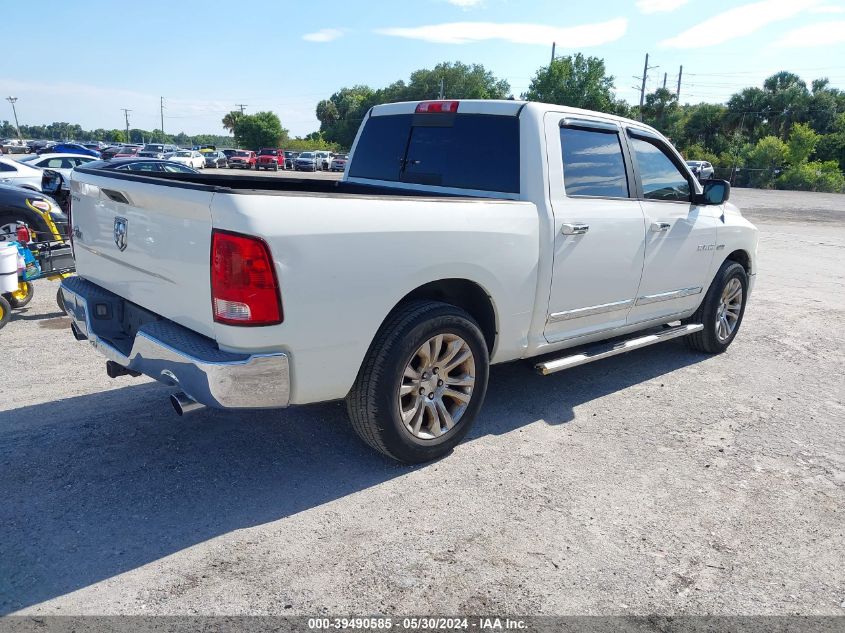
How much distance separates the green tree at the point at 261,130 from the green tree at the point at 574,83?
3252 centimetres

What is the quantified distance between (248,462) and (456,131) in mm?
2540

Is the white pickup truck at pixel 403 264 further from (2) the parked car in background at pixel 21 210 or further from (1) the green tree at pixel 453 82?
(1) the green tree at pixel 453 82

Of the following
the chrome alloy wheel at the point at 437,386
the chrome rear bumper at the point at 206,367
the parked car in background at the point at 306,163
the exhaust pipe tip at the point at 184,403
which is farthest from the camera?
the parked car in background at the point at 306,163

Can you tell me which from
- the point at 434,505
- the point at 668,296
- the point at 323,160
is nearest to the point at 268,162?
the point at 323,160

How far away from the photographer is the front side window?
16.0 ft

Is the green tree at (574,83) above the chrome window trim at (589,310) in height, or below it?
above

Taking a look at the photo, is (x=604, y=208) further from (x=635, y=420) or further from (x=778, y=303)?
(x=778, y=303)

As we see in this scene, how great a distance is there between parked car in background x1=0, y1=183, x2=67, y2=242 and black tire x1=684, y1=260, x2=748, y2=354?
7713 millimetres

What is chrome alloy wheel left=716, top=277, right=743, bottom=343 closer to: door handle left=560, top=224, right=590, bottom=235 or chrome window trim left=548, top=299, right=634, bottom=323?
chrome window trim left=548, top=299, right=634, bottom=323

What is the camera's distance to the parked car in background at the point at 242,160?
50341mm

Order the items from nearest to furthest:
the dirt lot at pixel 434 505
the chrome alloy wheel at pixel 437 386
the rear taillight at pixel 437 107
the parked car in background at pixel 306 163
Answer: the dirt lot at pixel 434 505 < the chrome alloy wheel at pixel 437 386 < the rear taillight at pixel 437 107 < the parked car in background at pixel 306 163

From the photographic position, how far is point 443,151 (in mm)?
4504

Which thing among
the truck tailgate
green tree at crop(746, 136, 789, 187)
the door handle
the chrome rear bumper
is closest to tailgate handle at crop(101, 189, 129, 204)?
the truck tailgate

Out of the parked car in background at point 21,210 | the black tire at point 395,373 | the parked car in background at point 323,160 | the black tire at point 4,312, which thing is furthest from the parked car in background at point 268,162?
the black tire at point 395,373
